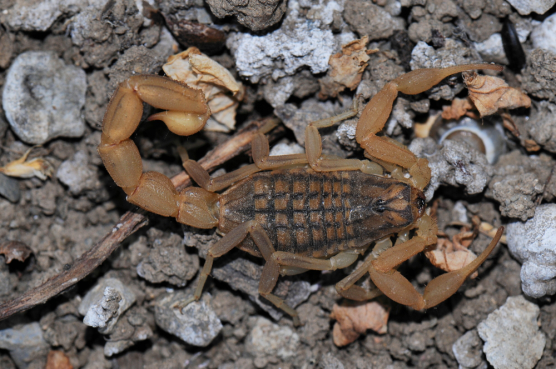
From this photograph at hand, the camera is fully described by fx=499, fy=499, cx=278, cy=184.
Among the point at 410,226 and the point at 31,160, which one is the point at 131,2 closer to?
the point at 31,160

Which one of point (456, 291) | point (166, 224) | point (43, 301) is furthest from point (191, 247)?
point (456, 291)

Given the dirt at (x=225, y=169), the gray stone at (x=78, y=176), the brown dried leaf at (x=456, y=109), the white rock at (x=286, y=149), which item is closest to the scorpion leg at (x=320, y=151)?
the dirt at (x=225, y=169)

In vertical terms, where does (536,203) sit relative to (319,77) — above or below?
below

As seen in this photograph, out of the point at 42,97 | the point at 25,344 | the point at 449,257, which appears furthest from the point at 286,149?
the point at 25,344

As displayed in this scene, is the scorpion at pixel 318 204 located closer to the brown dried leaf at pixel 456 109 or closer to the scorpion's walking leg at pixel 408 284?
the scorpion's walking leg at pixel 408 284

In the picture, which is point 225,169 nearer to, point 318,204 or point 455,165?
point 318,204
